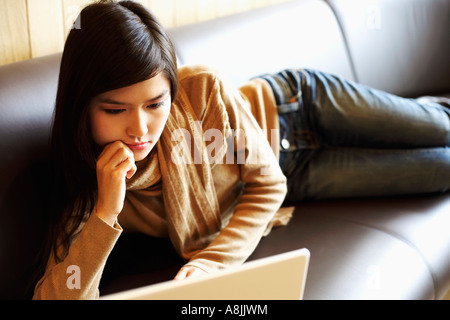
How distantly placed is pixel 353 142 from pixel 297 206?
0.23 metres

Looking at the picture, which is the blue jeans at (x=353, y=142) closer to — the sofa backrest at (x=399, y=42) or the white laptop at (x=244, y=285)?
the sofa backrest at (x=399, y=42)

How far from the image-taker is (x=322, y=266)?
1202 mm

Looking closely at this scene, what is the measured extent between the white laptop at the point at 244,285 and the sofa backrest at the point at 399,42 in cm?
166

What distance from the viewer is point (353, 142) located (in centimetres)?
152

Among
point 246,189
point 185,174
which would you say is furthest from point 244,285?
point 246,189

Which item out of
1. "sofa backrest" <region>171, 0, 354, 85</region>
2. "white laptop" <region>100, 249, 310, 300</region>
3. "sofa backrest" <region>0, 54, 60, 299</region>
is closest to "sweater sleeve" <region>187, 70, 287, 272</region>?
"sofa backrest" <region>171, 0, 354, 85</region>

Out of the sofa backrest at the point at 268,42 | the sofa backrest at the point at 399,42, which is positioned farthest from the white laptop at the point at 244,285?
the sofa backrest at the point at 399,42

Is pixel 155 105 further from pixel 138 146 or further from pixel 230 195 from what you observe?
pixel 230 195

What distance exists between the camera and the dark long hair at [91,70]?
35.5 inches

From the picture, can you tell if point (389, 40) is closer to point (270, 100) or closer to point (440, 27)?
point (440, 27)

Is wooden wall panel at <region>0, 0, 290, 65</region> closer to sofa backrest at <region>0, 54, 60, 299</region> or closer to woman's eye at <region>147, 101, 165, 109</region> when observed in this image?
sofa backrest at <region>0, 54, 60, 299</region>

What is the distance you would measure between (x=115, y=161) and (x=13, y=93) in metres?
0.27

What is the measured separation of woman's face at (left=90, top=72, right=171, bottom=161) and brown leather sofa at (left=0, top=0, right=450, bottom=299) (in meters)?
0.19

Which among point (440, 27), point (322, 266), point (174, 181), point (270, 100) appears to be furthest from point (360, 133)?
point (440, 27)
